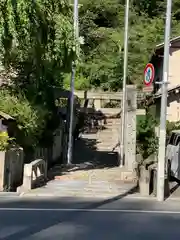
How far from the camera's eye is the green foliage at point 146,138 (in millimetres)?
26828

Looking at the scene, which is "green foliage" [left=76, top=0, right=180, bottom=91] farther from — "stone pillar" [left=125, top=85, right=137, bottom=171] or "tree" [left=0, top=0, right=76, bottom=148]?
"tree" [left=0, top=0, right=76, bottom=148]

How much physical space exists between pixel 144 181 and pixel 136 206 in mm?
2802

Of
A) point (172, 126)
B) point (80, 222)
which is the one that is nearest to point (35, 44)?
point (80, 222)

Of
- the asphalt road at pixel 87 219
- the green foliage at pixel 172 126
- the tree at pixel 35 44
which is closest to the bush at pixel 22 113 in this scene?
the tree at pixel 35 44

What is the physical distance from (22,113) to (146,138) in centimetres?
949

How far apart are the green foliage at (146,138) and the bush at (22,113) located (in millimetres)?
7317

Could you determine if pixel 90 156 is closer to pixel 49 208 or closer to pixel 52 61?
pixel 52 61

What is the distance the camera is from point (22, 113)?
20.2 metres

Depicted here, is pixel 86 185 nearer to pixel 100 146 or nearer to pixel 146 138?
pixel 146 138

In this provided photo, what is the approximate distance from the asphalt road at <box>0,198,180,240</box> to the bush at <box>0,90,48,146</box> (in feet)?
18.7

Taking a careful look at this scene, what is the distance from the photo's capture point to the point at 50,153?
26750 mm

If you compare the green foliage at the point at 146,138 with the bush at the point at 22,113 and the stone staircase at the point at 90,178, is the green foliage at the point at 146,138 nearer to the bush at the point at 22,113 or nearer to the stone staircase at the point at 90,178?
the stone staircase at the point at 90,178

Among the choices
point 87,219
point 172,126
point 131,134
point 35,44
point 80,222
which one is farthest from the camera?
point 172,126

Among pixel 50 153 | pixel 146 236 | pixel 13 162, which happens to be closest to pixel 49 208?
pixel 146 236
